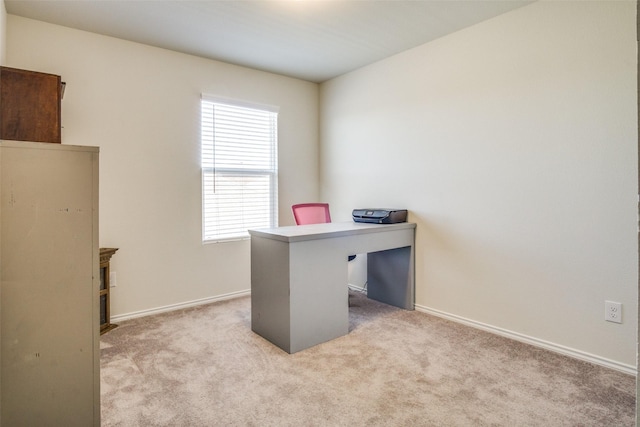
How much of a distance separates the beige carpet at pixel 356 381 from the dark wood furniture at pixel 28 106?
139cm

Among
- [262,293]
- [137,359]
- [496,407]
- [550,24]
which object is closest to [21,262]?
[137,359]

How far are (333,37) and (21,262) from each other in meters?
2.75

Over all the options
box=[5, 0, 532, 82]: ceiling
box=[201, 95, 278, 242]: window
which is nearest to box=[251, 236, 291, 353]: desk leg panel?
box=[201, 95, 278, 242]: window

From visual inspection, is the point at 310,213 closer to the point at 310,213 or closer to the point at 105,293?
the point at 310,213

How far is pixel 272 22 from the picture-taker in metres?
2.79

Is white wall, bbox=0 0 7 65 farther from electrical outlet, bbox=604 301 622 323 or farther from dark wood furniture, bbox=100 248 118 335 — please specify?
electrical outlet, bbox=604 301 622 323

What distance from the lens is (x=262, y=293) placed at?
2.72m

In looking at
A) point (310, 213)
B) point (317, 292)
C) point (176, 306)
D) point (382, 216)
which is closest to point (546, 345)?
point (382, 216)

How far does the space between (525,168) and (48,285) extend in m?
2.83

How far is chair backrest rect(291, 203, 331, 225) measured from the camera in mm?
3492

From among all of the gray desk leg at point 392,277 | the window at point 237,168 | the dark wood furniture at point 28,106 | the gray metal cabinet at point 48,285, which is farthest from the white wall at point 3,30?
the gray desk leg at point 392,277

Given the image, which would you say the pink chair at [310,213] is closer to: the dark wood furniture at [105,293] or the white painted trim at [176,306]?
the white painted trim at [176,306]

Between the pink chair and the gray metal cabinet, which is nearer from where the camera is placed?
Result: the gray metal cabinet

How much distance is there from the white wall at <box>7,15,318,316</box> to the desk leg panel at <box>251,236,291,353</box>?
3.39ft
